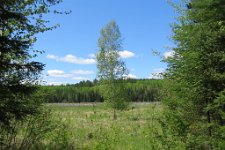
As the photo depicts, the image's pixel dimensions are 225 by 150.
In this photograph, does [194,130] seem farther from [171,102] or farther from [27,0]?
[27,0]

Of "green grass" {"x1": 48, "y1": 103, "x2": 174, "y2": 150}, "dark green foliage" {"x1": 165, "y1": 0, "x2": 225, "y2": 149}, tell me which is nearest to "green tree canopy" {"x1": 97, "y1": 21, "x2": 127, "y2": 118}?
"green grass" {"x1": 48, "y1": 103, "x2": 174, "y2": 150}

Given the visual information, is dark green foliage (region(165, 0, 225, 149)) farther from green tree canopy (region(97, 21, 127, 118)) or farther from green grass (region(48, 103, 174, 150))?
green tree canopy (region(97, 21, 127, 118))

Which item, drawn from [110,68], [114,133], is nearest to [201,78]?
[114,133]

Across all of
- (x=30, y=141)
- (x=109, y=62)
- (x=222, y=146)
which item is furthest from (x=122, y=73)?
(x=222, y=146)

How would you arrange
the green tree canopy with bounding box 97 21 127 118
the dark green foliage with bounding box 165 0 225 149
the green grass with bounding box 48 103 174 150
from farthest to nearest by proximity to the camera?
the green tree canopy with bounding box 97 21 127 118
the green grass with bounding box 48 103 174 150
the dark green foliage with bounding box 165 0 225 149

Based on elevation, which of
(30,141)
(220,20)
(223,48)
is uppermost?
(220,20)

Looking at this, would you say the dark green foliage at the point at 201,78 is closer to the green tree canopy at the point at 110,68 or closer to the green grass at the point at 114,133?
the green grass at the point at 114,133

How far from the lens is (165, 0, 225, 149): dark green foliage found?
8961 mm

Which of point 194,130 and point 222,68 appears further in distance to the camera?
point 194,130

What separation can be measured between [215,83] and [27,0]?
19.3 ft

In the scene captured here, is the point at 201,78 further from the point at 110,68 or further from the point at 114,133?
the point at 110,68

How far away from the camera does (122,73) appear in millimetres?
34219

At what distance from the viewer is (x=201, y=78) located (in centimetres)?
914

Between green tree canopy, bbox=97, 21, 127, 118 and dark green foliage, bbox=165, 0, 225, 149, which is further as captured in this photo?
green tree canopy, bbox=97, 21, 127, 118
